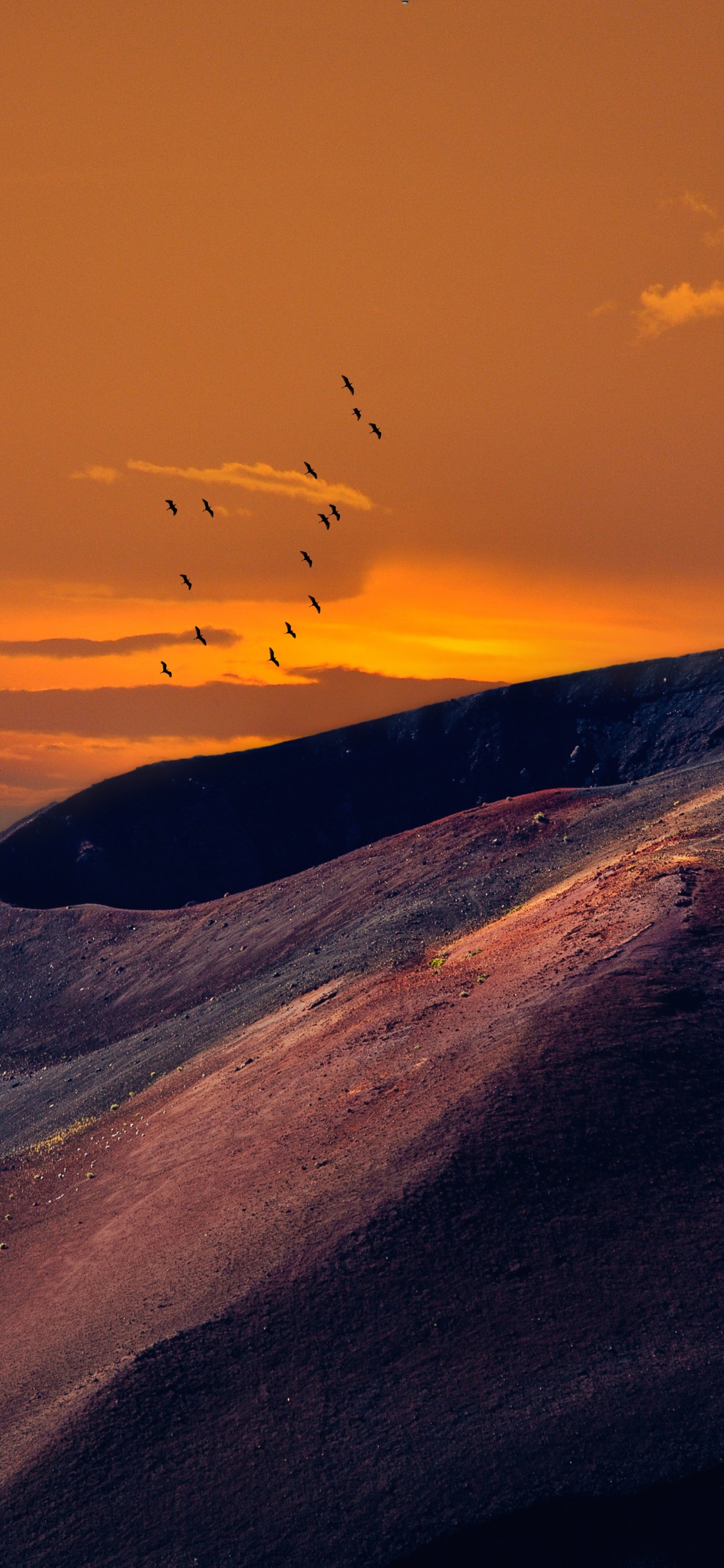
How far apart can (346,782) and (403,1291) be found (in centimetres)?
9553

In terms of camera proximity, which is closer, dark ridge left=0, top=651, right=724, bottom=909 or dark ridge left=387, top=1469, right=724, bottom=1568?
dark ridge left=387, top=1469, right=724, bottom=1568

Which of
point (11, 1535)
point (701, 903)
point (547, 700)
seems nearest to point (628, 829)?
point (701, 903)

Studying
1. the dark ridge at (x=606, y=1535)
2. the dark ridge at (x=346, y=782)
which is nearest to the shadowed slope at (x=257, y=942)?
the dark ridge at (x=346, y=782)

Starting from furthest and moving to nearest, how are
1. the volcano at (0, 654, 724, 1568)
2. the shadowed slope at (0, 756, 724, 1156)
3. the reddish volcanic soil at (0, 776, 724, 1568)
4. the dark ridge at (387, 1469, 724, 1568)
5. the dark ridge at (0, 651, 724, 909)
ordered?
the dark ridge at (0, 651, 724, 909) → the shadowed slope at (0, 756, 724, 1156) → the reddish volcanic soil at (0, 776, 724, 1568) → the volcano at (0, 654, 724, 1568) → the dark ridge at (387, 1469, 724, 1568)

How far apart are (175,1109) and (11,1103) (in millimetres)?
18759

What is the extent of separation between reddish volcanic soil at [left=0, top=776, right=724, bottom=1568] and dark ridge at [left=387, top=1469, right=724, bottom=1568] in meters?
0.32

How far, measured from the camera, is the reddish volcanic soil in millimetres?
19906

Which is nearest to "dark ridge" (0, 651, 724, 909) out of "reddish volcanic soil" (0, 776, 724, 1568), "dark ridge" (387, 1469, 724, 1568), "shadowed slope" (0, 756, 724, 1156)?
"shadowed slope" (0, 756, 724, 1156)

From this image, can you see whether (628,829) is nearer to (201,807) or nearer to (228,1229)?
(228,1229)

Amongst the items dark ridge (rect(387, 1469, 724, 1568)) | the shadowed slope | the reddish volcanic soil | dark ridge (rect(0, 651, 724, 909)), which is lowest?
dark ridge (rect(387, 1469, 724, 1568))

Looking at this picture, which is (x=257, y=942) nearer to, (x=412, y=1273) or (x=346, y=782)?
(x=412, y=1273)

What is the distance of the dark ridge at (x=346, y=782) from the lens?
105938 mm

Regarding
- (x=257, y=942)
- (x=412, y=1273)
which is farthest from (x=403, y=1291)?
(x=257, y=942)

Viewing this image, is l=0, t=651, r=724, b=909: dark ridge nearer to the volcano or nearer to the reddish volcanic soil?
the volcano
